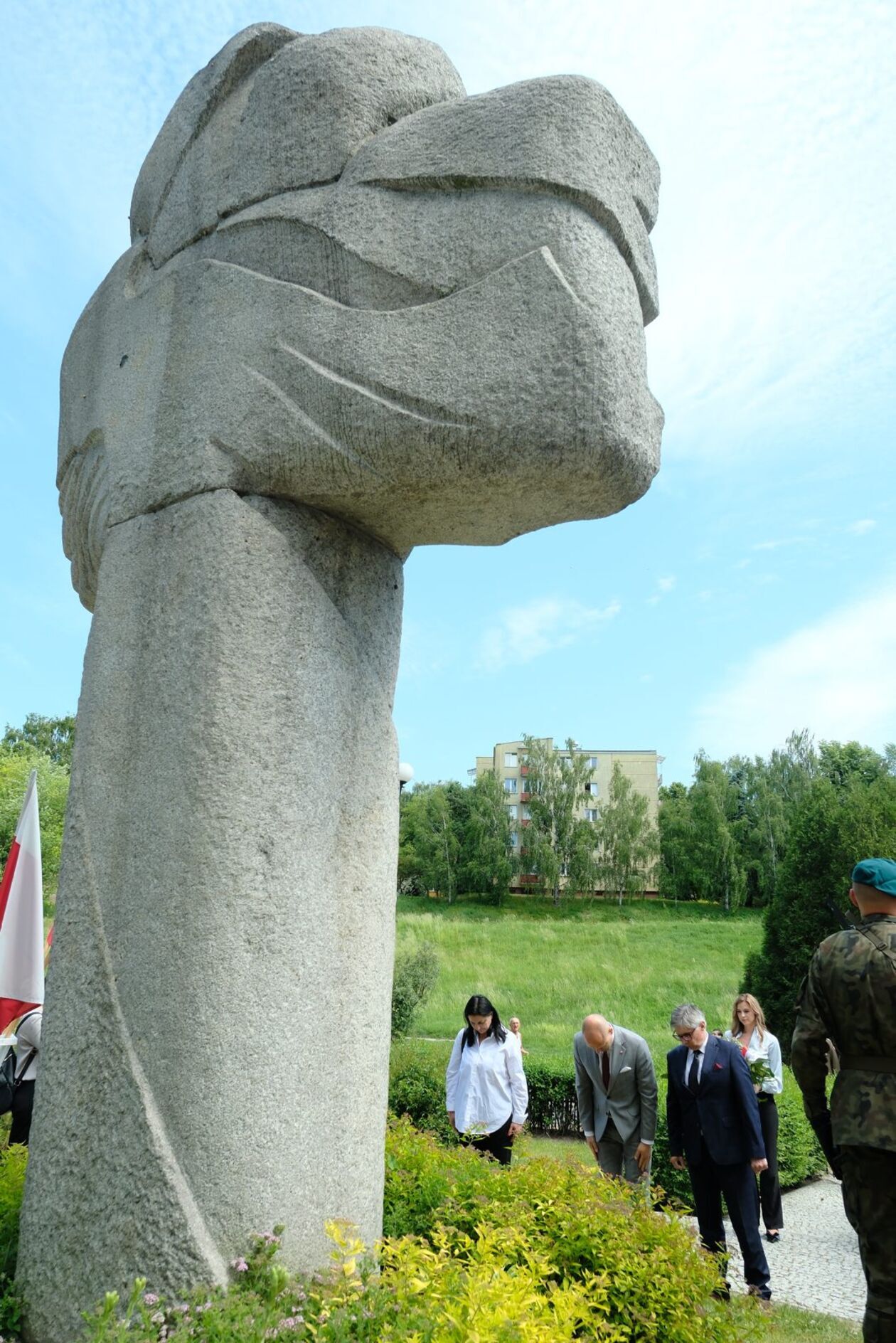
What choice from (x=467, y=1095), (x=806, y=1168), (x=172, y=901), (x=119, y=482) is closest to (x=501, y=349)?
(x=119, y=482)

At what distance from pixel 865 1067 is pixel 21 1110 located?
3851mm

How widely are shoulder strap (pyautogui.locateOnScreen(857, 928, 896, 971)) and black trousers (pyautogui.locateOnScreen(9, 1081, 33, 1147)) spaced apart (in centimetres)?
391

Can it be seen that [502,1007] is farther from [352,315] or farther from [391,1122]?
[352,315]

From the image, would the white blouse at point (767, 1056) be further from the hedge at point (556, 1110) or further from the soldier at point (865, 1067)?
the soldier at point (865, 1067)

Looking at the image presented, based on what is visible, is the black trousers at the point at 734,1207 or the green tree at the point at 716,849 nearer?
the black trousers at the point at 734,1207

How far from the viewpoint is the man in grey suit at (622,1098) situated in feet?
18.2

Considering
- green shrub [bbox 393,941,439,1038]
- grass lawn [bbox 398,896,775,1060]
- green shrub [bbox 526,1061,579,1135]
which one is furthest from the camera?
grass lawn [bbox 398,896,775,1060]

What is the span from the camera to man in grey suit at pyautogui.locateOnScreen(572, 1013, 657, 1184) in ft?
18.2

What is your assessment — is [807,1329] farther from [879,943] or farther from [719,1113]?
[879,943]

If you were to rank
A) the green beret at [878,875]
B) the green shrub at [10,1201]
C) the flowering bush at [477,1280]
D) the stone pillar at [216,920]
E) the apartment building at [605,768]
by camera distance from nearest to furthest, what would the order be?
the flowering bush at [477,1280]
the stone pillar at [216,920]
the green shrub at [10,1201]
the green beret at [878,875]
the apartment building at [605,768]

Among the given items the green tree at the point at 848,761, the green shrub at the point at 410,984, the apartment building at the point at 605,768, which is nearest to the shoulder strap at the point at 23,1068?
the green shrub at the point at 410,984

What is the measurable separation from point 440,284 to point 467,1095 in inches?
210

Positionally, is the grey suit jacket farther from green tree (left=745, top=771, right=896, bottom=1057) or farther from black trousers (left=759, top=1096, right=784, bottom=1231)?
green tree (left=745, top=771, right=896, bottom=1057)

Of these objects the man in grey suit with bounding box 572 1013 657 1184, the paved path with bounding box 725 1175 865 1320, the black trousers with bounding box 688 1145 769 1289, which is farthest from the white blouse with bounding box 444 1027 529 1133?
the paved path with bounding box 725 1175 865 1320
